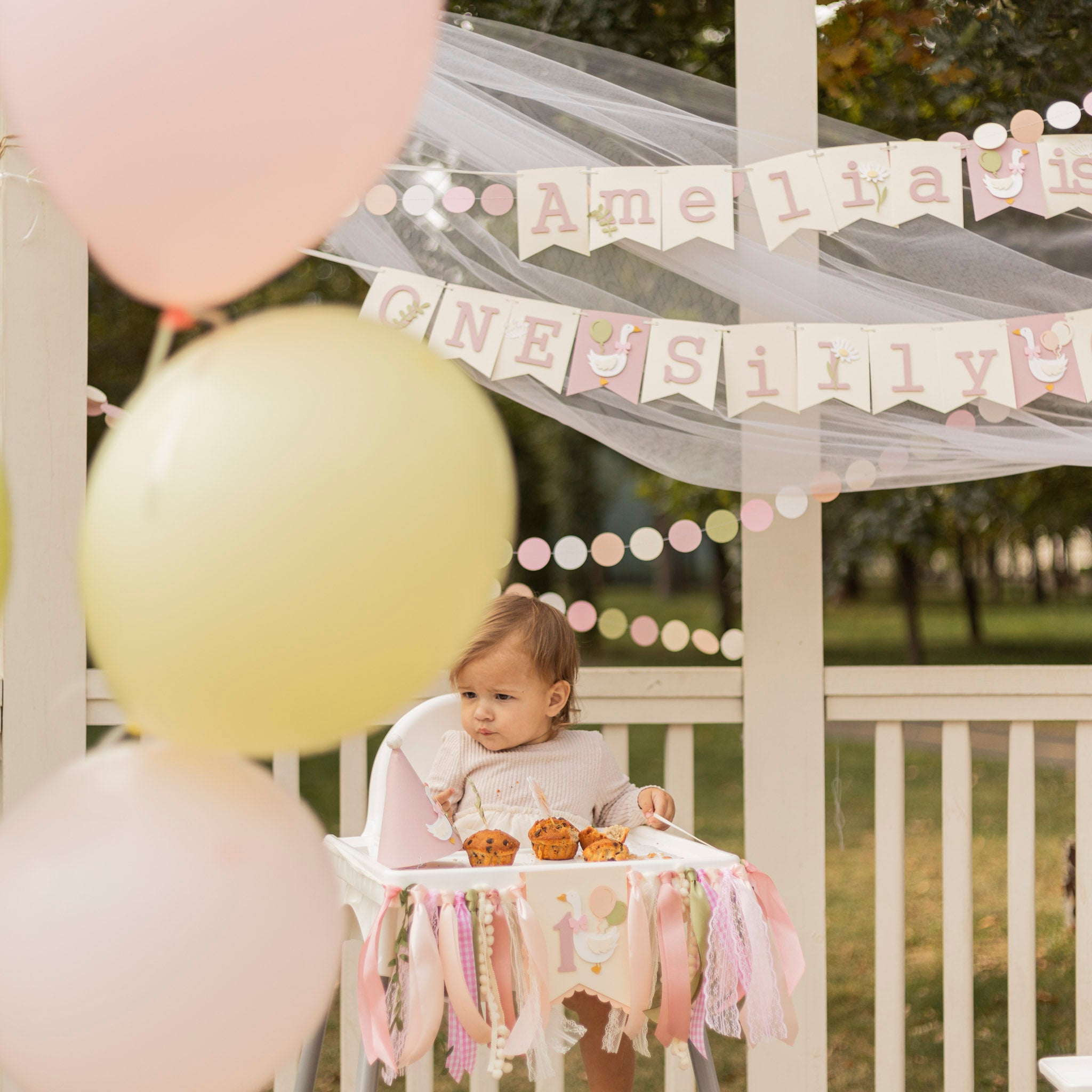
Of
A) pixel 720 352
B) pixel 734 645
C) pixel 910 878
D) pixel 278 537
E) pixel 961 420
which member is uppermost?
pixel 720 352

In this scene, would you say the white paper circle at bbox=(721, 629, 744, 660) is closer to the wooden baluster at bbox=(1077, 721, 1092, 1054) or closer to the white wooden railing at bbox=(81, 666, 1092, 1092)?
the white wooden railing at bbox=(81, 666, 1092, 1092)

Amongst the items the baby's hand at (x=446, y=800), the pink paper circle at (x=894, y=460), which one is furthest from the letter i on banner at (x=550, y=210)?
the baby's hand at (x=446, y=800)

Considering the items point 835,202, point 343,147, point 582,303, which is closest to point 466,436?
point 343,147

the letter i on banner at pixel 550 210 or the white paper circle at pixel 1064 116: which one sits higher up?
the white paper circle at pixel 1064 116

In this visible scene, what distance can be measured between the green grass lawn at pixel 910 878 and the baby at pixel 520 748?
1.17m

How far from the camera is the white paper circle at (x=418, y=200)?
208cm

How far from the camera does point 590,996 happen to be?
194 cm

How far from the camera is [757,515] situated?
2.21 meters

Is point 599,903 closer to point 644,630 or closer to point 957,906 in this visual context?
point 644,630

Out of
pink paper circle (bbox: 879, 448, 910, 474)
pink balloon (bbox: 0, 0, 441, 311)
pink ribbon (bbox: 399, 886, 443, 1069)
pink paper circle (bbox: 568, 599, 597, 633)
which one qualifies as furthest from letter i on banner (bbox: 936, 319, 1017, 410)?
pink balloon (bbox: 0, 0, 441, 311)

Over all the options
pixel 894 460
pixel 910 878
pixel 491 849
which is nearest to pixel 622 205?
pixel 894 460

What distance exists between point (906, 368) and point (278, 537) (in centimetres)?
147

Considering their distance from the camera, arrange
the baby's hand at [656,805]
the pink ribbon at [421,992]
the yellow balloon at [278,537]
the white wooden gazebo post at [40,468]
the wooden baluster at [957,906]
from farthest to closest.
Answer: the wooden baluster at [957,906], the white wooden gazebo post at [40,468], the baby's hand at [656,805], the pink ribbon at [421,992], the yellow balloon at [278,537]

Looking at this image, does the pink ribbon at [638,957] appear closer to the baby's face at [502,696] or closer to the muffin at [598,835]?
the muffin at [598,835]
